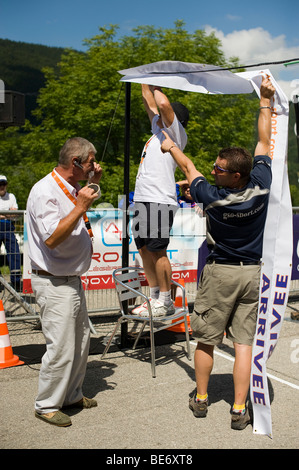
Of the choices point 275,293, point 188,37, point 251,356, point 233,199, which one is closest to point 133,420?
point 251,356

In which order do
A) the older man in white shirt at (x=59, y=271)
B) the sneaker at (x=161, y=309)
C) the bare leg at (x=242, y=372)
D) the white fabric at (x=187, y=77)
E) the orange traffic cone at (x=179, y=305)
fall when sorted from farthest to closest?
the orange traffic cone at (x=179, y=305) → the sneaker at (x=161, y=309) → the white fabric at (x=187, y=77) → the bare leg at (x=242, y=372) → the older man in white shirt at (x=59, y=271)

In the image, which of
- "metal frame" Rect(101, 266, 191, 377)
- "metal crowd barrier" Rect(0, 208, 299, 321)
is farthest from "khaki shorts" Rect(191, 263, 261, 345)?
"metal crowd barrier" Rect(0, 208, 299, 321)

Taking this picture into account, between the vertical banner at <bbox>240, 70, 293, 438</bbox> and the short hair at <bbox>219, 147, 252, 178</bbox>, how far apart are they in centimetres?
36

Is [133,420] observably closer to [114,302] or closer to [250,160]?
[250,160]

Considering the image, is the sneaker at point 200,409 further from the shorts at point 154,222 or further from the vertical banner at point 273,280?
the shorts at point 154,222

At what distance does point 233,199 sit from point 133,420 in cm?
182

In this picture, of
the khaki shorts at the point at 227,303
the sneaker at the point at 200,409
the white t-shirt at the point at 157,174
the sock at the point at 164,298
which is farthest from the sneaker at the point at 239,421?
the white t-shirt at the point at 157,174

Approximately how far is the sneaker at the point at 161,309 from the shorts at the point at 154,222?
57 centimetres

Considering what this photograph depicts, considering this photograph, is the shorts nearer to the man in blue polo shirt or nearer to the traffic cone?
the man in blue polo shirt

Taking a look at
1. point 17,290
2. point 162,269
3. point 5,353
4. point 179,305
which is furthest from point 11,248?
point 162,269

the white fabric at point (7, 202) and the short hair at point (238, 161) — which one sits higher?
the short hair at point (238, 161)

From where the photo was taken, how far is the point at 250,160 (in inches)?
154

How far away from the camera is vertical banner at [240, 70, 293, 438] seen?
388 centimetres

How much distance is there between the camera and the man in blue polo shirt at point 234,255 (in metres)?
3.84
